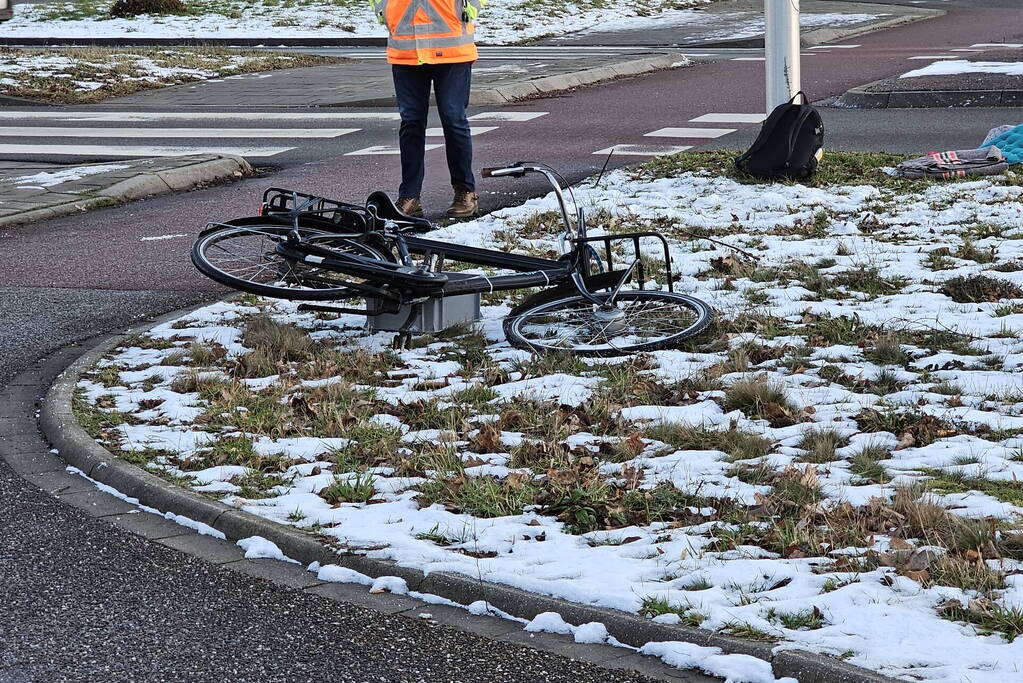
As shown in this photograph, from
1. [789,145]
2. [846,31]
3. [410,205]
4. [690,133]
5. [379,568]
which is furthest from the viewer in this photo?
[846,31]

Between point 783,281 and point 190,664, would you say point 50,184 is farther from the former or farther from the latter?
point 190,664

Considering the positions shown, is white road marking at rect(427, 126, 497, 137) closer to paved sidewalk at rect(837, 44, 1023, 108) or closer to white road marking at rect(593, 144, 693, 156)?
white road marking at rect(593, 144, 693, 156)

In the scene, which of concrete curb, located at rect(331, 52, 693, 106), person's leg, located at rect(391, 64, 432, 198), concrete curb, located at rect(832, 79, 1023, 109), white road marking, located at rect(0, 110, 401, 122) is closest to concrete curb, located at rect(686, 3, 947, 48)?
concrete curb, located at rect(331, 52, 693, 106)

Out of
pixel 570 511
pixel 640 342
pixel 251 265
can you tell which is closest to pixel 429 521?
pixel 570 511

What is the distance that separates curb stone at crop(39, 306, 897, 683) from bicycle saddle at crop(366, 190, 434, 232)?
5.71 feet

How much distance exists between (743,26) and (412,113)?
747 inches

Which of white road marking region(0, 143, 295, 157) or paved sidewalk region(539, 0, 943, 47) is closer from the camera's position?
white road marking region(0, 143, 295, 157)

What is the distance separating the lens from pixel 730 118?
1472 centimetres

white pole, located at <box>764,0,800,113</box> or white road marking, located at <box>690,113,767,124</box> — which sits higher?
white pole, located at <box>764,0,800,113</box>

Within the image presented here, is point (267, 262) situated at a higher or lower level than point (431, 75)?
lower

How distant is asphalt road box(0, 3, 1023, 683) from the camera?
3719 mm

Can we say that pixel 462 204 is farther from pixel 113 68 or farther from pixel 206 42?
pixel 206 42

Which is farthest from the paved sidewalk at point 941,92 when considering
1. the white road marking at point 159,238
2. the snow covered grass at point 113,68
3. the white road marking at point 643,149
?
the snow covered grass at point 113,68

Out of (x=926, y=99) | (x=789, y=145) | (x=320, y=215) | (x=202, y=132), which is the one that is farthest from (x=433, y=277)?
(x=926, y=99)
